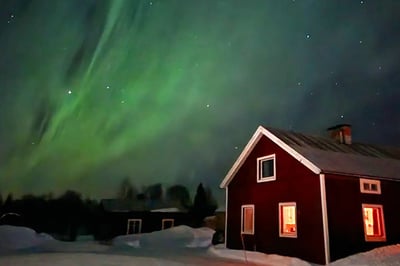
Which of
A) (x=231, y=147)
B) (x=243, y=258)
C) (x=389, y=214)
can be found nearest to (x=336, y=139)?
(x=389, y=214)

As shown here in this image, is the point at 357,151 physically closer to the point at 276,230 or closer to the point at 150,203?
the point at 276,230

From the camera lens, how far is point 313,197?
1495 cm

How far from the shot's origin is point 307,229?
15.0m

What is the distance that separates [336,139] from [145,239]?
16726 millimetres

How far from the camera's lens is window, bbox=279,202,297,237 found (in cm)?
1616

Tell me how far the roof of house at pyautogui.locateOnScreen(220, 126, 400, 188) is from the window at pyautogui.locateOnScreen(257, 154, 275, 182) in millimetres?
1027

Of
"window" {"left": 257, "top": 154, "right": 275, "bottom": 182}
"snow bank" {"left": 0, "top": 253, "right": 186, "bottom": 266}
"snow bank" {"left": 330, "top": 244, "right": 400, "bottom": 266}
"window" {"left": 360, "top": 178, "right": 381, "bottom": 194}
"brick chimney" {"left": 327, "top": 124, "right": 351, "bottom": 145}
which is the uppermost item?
"brick chimney" {"left": 327, "top": 124, "right": 351, "bottom": 145}

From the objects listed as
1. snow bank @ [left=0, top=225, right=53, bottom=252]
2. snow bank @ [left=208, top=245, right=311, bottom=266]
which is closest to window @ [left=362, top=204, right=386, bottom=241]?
snow bank @ [left=208, top=245, right=311, bottom=266]

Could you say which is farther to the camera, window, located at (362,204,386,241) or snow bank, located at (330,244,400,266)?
window, located at (362,204,386,241)

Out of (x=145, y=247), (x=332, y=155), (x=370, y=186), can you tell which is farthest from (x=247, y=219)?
(x=145, y=247)

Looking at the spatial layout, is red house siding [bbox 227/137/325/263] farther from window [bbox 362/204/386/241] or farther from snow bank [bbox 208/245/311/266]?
window [bbox 362/204/386/241]

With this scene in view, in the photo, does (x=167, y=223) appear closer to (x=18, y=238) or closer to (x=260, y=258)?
(x=18, y=238)

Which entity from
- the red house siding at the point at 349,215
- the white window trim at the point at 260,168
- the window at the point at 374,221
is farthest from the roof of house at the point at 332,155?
the window at the point at 374,221

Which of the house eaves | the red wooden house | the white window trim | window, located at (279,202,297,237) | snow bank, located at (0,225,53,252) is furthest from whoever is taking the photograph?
snow bank, located at (0,225,53,252)
